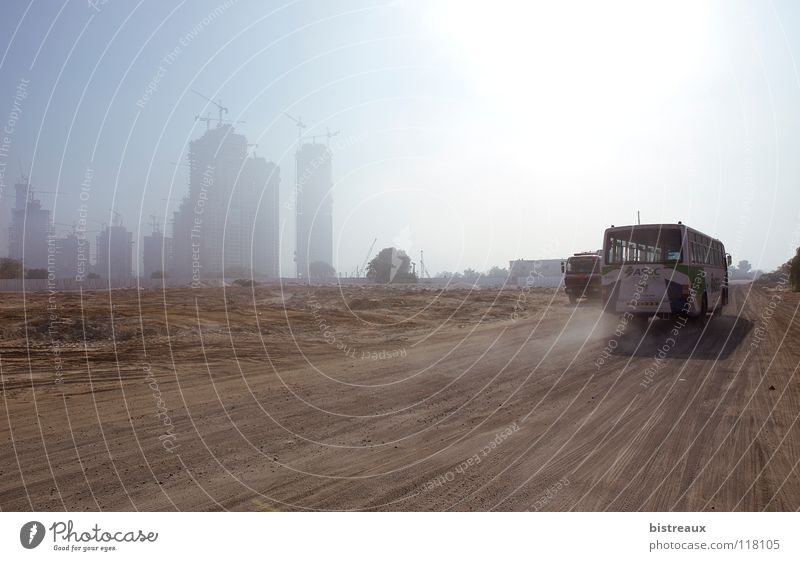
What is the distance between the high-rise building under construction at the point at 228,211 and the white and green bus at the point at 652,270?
41.3m

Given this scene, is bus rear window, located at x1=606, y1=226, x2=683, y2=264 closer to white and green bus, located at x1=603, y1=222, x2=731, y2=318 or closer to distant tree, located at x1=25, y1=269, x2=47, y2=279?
white and green bus, located at x1=603, y1=222, x2=731, y2=318

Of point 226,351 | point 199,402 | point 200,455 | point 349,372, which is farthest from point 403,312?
point 200,455

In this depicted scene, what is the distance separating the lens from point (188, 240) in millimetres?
83500

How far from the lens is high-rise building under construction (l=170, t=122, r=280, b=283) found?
6034 centimetres

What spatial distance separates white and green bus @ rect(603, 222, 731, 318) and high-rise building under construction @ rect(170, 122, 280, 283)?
41.3 metres

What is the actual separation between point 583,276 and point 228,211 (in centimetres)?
4022

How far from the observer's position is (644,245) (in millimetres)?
16781
